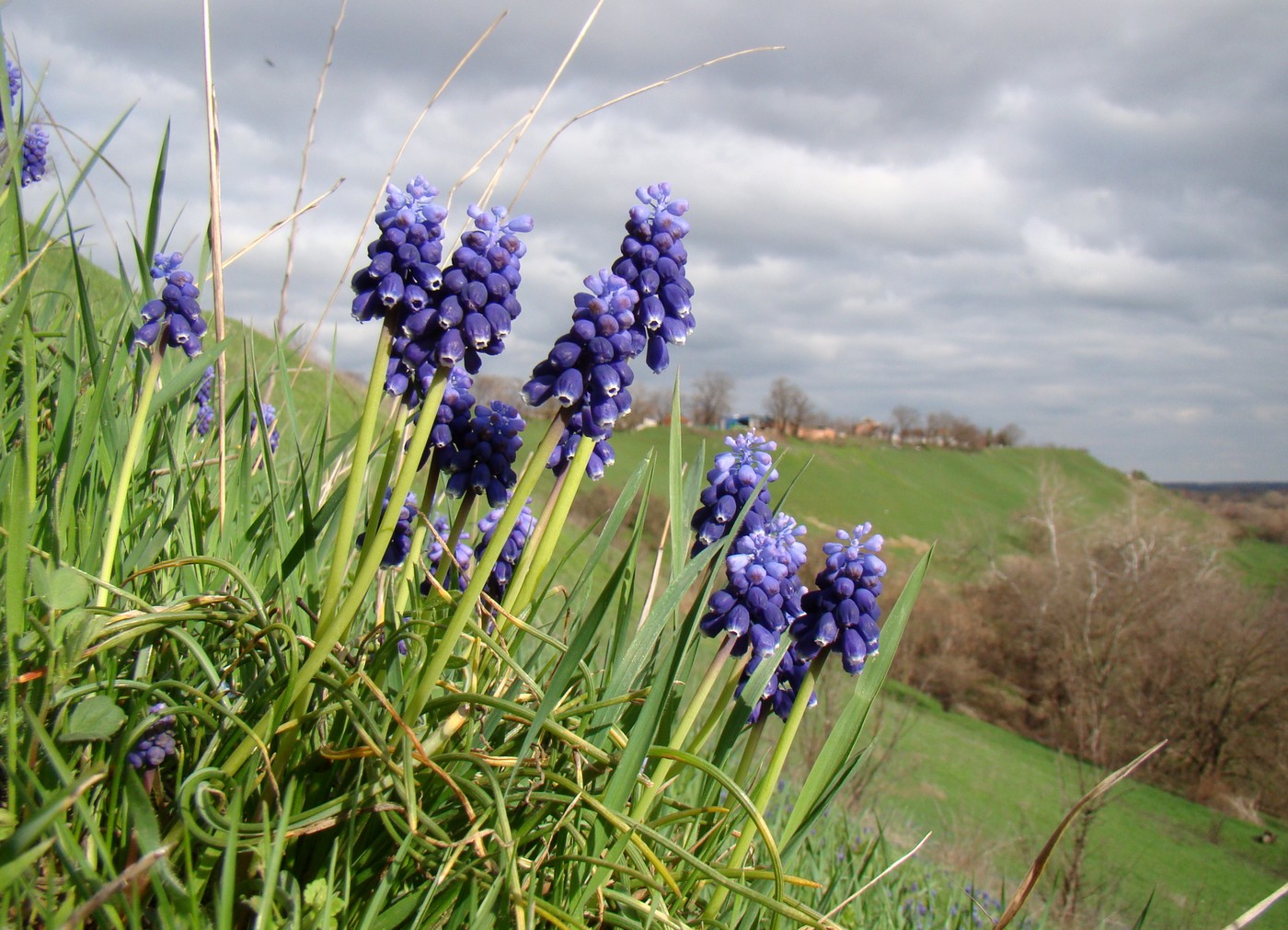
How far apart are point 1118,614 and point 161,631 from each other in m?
55.8

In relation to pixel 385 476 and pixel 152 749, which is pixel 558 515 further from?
pixel 152 749

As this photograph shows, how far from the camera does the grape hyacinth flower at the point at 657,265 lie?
1.63 m

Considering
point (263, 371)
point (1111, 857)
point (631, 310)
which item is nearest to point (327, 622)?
point (631, 310)

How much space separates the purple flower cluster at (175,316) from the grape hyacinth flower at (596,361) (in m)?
0.99

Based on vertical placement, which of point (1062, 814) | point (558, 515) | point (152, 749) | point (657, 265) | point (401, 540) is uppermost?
point (657, 265)

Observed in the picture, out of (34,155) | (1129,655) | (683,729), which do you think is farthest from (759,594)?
(1129,655)

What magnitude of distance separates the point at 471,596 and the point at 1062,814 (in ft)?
148

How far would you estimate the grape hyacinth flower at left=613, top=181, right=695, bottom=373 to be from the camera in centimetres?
163

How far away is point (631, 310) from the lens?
159cm

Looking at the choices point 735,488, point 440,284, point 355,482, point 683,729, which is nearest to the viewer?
point 355,482

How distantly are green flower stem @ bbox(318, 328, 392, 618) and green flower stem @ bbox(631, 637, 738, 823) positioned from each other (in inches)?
24.7

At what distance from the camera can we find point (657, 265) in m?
1.63

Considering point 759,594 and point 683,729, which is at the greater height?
point 759,594

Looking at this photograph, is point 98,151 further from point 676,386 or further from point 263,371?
point 676,386
